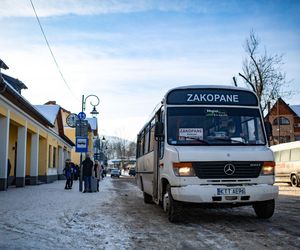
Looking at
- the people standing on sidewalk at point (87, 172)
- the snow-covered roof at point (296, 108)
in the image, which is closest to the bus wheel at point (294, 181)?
the people standing on sidewalk at point (87, 172)

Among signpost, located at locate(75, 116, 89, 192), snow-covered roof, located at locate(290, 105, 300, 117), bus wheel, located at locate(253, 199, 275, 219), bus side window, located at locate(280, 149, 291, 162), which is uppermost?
snow-covered roof, located at locate(290, 105, 300, 117)

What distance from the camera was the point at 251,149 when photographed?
8.39 meters

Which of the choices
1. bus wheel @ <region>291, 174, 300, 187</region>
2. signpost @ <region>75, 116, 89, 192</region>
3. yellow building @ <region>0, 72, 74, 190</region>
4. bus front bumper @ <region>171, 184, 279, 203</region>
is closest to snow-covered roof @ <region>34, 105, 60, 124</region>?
yellow building @ <region>0, 72, 74, 190</region>

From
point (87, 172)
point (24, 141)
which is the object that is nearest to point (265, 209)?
point (87, 172)

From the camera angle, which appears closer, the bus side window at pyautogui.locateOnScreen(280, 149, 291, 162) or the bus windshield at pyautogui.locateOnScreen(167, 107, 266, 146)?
the bus windshield at pyautogui.locateOnScreen(167, 107, 266, 146)

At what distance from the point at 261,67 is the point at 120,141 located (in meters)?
79.3

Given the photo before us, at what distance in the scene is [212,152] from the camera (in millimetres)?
8016

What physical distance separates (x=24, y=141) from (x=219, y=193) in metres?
15.9

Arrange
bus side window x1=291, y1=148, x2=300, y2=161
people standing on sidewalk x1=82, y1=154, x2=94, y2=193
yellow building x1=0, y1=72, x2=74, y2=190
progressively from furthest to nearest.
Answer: bus side window x1=291, y1=148, x2=300, y2=161 < people standing on sidewalk x1=82, y1=154, x2=94, y2=193 < yellow building x1=0, y1=72, x2=74, y2=190

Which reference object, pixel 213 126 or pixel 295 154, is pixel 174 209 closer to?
pixel 213 126

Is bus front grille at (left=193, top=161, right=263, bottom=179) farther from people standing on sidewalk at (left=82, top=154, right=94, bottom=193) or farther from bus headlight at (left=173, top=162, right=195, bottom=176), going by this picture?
people standing on sidewalk at (left=82, top=154, right=94, bottom=193)

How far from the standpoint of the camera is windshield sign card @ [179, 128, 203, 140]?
8.55m

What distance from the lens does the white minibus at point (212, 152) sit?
7.97 meters

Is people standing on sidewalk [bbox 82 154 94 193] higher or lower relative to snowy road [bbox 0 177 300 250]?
higher
